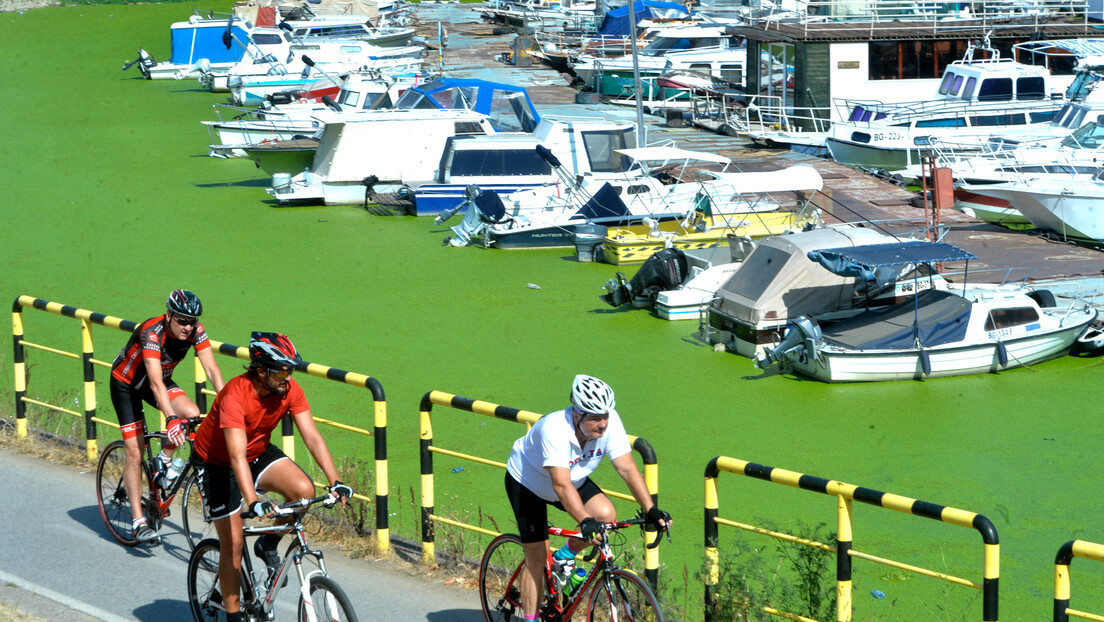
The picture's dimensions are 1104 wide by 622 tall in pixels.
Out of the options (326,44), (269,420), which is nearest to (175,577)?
(269,420)

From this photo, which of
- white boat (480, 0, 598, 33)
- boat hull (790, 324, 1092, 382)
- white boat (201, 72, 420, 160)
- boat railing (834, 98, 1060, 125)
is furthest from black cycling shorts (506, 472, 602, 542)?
white boat (480, 0, 598, 33)

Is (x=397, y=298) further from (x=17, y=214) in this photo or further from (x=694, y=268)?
(x=17, y=214)

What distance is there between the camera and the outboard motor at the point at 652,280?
15.8 meters

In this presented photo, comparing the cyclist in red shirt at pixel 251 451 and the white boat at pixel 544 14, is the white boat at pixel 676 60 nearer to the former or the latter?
the white boat at pixel 544 14

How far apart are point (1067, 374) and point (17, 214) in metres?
18.0

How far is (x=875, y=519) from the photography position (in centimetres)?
941

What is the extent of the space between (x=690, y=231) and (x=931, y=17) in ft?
45.6

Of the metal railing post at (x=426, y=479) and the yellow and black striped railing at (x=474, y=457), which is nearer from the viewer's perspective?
the yellow and black striped railing at (x=474, y=457)

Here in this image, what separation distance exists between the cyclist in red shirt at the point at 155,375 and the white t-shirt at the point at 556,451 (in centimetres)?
207

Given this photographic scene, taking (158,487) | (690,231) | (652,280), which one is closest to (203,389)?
(158,487)

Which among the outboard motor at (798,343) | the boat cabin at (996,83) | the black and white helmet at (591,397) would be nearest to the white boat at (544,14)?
the boat cabin at (996,83)

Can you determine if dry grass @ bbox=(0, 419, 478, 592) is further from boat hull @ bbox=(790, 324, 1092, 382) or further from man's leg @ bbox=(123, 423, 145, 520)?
boat hull @ bbox=(790, 324, 1092, 382)

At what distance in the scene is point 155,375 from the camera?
637 cm

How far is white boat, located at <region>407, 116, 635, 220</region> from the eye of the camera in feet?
71.6
